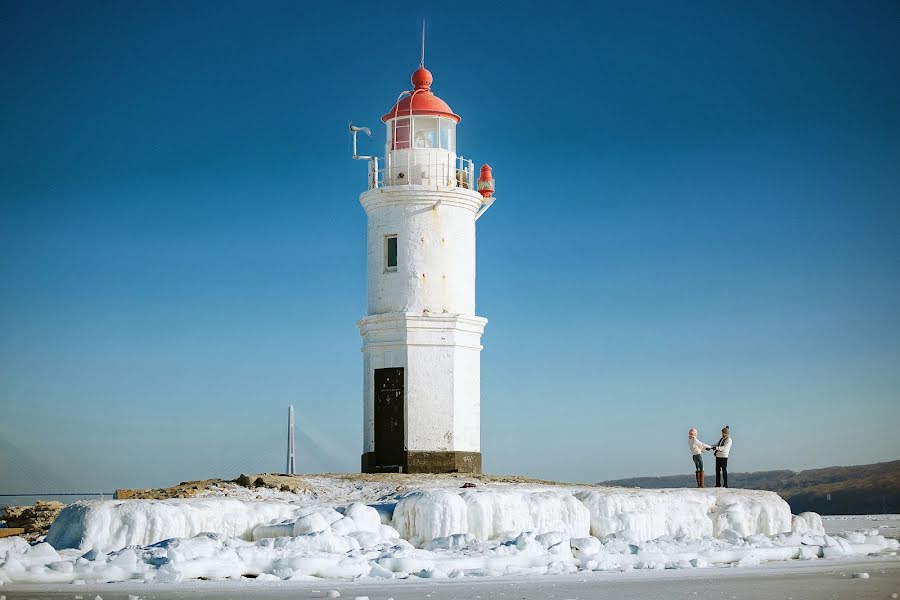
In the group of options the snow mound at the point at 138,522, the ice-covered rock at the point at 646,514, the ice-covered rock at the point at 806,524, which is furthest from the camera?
the ice-covered rock at the point at 806,524

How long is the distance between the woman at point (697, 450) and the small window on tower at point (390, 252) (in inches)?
286

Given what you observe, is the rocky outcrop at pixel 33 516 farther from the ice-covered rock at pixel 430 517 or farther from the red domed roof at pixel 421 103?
the red domed roof at pixel 421 103

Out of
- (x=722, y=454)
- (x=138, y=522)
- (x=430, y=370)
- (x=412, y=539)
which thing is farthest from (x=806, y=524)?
(x=138, y=522)

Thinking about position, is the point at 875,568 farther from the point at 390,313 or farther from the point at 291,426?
the point at 291,426

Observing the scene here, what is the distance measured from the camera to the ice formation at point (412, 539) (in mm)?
12078

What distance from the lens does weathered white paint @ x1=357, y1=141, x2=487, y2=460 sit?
23.9 m

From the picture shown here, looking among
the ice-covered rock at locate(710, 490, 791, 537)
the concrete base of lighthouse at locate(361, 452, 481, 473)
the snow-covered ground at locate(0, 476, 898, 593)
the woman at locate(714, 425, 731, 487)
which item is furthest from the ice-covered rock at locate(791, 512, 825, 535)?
the concrete base of lighthouse at locate(361, 452, 481, 473)

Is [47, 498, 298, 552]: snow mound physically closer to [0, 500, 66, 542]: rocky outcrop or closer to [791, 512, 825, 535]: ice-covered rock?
[0, 500, 66, 542]: rocky outcrop

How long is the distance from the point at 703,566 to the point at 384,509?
4.39m

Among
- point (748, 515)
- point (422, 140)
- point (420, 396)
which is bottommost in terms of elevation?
point (748, 515)

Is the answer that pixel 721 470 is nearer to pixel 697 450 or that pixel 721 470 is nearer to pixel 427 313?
pixel 697 450

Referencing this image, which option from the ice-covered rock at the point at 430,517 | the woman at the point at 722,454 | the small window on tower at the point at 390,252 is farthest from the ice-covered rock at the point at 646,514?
the small window on tower at the point at 390,252

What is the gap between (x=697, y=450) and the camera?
70.1ft

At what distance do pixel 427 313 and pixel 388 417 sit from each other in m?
2.35
